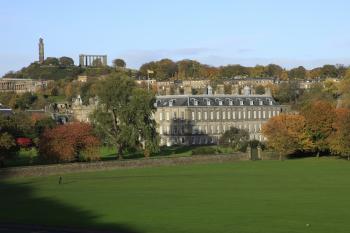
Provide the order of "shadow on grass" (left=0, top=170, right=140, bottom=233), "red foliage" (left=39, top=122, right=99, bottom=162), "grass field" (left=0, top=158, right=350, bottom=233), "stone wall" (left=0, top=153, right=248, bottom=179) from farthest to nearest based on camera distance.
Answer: "red foliage" (left=39, top=122, right=99, bottom=162) < "stone wall" (left=0, top=153, right=248, bottom=179) < "grass field" (left=0, top=158, right=350, bottom=233) < "shadow on grass" (left=0, top=170, right=140, bottom=233)

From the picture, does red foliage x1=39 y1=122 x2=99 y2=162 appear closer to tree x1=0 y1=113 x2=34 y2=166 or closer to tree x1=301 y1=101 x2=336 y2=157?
tree x1=0 y1=113 x2=34 y2=166

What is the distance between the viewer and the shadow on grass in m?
35.0

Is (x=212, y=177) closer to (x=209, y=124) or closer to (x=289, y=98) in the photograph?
(x=209, y=124)

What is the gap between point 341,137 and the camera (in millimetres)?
88375

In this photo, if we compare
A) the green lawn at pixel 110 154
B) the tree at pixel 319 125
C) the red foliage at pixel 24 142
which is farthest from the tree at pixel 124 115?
the tree at pixel 319 125

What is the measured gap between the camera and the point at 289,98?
178875 mm

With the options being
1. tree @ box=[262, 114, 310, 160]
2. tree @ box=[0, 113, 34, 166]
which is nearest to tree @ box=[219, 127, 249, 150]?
tree @ box=[262, 114, 310, 160]

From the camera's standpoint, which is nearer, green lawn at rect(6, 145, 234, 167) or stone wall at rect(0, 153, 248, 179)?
stone wall at rect(0, 153, 248, 179)

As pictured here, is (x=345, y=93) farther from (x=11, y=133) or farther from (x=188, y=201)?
(x=188, y=201)

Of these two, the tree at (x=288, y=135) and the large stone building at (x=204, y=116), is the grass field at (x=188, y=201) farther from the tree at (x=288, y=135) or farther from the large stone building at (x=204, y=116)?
the large stone building at (x=204, y=116)

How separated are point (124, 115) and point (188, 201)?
45.0m

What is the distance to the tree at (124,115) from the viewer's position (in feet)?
294

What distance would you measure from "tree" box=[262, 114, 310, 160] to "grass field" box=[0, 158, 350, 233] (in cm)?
1983

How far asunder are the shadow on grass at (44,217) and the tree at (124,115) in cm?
3744
